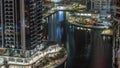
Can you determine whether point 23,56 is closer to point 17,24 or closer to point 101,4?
point 17,24

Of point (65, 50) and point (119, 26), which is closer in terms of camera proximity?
point (119, 26)

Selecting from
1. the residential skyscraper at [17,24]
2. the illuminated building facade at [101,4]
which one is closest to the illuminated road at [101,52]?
the residential skyscraper at [17,24]

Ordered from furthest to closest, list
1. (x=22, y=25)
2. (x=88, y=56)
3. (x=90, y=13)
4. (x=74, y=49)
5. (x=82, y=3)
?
(x=82, y=3) → (x=90, y=13) → (x=74, y=49) → (x=88, y=56) → (x=22, y=25)

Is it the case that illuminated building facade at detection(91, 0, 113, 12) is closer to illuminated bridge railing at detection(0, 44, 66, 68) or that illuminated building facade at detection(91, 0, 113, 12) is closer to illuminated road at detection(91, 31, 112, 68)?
illuminated road at detection(91, 31, 112, 68)

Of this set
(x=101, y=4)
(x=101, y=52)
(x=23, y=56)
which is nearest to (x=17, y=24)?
(x=23, y=56)

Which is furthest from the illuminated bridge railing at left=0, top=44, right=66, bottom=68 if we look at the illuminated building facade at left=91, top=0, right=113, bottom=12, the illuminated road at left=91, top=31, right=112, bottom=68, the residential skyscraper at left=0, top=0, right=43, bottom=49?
the illuminated building facade at left=91, top=0, right=113, bottom=12

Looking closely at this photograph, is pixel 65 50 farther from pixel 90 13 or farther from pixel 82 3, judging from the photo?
pixel 82 3

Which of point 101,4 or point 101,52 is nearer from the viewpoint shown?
point 101,52

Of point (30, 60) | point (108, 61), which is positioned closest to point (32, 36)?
point (30, 60)
